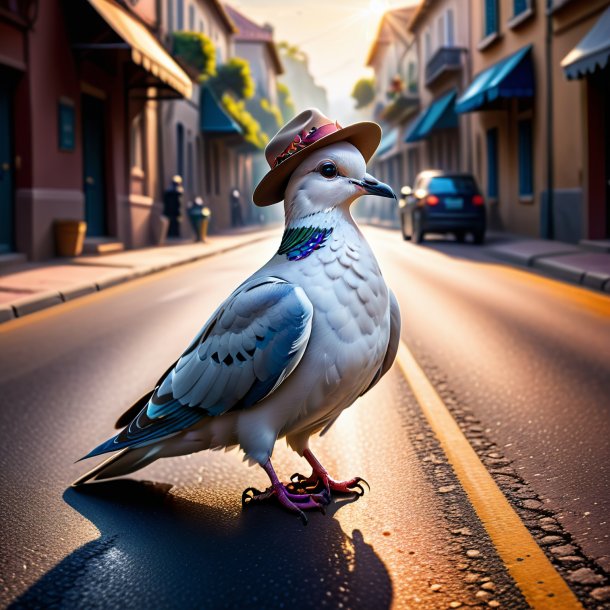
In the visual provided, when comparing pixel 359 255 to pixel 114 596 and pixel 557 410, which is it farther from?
pixel 557 410

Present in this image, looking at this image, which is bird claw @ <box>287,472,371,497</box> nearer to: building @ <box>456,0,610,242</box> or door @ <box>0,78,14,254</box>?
door @ <box>0,78,14,254</box>

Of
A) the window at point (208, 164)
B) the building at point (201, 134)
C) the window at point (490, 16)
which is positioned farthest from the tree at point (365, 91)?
the window at point (490, 16)

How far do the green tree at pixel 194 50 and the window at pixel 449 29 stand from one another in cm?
963

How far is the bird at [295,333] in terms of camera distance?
286cm

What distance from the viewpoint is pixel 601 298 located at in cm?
1112

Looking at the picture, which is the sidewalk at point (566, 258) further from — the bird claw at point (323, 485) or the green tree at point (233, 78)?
the green tree at point (233, 78)

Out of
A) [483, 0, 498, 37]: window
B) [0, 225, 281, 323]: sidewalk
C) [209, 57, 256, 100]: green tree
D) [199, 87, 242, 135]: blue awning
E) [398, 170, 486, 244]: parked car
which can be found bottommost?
[0, 225, 281, 323]: sidewalk

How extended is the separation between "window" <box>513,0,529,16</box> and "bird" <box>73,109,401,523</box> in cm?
2258

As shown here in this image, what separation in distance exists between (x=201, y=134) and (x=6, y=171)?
2051cm

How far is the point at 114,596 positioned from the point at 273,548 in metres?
0.55

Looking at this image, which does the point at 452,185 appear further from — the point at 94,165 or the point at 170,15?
the point at 170,15

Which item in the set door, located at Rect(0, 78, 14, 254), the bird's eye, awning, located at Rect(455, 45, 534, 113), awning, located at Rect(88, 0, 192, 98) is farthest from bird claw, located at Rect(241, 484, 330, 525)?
awning, located at Rect(455, 45, 534, 113)

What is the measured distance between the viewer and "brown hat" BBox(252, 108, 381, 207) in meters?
3.02

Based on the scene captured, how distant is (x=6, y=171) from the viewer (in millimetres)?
16344
